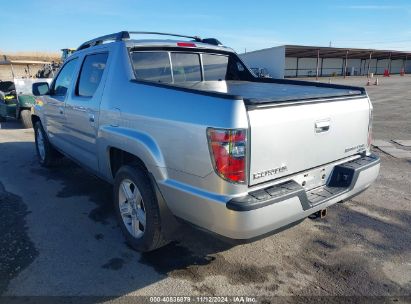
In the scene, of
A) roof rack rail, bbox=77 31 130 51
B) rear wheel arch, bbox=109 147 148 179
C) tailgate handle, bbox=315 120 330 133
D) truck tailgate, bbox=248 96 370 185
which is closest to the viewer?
truck tailgate, bbox=248 96 370 185

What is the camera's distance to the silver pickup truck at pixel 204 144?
2.46m

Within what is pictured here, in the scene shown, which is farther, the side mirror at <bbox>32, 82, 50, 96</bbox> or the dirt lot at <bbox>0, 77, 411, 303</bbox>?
the side mirror at <bbox>32, 82, 50, 96</bbox>

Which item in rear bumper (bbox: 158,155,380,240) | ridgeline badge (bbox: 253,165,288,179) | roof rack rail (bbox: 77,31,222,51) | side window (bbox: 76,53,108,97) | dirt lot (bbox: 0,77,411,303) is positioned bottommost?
dirt lot (bbox: 0,77,411,303)

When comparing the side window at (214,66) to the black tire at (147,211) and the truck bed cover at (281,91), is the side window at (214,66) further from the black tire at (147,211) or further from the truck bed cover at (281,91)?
the black tire at (147,211)

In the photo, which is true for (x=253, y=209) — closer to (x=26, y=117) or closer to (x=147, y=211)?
(x=147, y=211)

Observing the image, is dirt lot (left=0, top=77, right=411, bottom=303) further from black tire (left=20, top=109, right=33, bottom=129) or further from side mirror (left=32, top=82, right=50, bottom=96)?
black tire (left=20, top=109, right=33, bottom=129)

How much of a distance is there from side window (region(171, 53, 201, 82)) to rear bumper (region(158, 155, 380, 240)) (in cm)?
178

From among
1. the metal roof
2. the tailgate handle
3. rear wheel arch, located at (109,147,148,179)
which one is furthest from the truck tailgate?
the metal roof

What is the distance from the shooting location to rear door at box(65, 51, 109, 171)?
3.90 m

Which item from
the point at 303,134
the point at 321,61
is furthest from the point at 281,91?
the point at 321,61

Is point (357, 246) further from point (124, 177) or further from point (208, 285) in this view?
point (124, 177)

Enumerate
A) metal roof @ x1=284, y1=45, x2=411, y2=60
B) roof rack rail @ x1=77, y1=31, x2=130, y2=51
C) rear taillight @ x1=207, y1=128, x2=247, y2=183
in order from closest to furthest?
rear taillight @ x1=207, y1=128, x2=247, y2=183
roof rack rail @ x1=77, y1=31, x2=130, y2=51
metal roof @ x1=284, y1=45, x2=411, y2=60

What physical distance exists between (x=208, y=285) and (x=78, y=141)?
104 inches

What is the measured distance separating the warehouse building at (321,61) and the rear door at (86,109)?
3883cm
